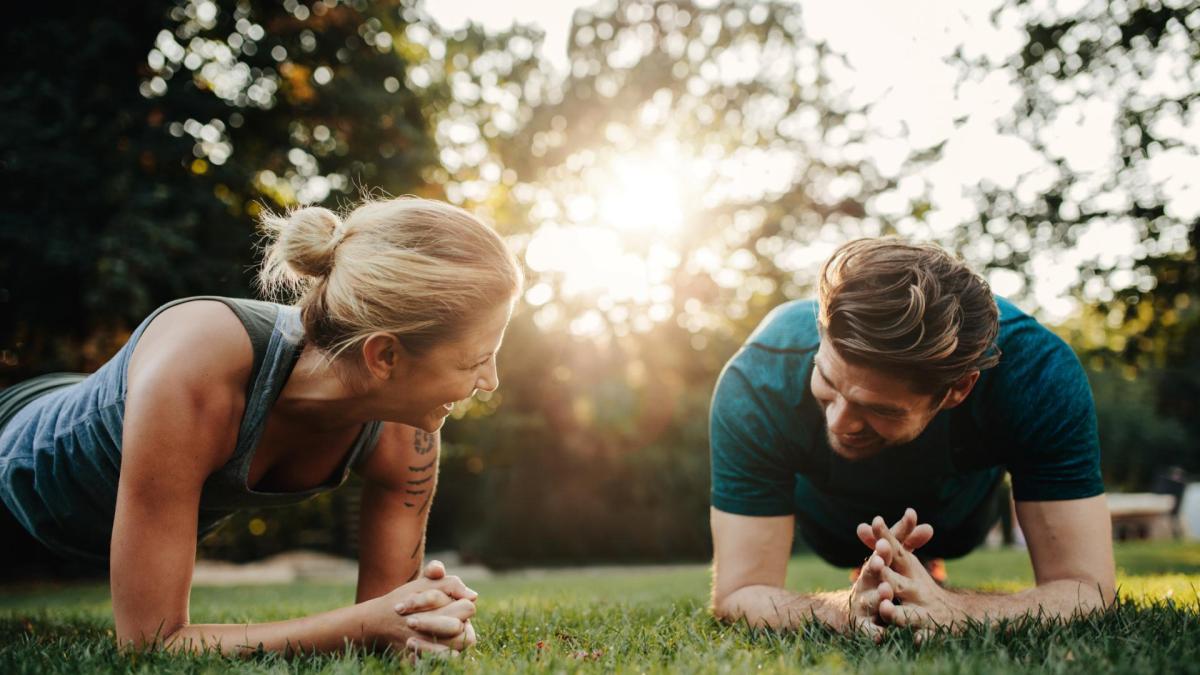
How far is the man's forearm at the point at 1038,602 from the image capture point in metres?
2.69

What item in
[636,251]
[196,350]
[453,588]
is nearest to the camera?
[453,588]

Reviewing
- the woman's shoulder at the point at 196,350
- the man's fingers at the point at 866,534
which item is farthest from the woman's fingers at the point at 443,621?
the man's fingers at the point at 866,534

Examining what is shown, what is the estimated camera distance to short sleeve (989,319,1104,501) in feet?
10.0

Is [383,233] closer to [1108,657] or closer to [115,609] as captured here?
[115,609]

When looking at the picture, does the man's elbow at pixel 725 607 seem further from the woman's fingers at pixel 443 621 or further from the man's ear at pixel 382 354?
the man's ear at pixel 382 354

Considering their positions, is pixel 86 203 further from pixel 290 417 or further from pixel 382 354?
pixel 382 354

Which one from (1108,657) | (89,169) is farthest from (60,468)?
(89,169)

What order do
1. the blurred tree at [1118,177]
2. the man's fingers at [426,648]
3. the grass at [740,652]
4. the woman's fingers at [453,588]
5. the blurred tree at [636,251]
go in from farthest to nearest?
the blurred tree at [636,251] < the blurred tree at [1118,177] < the woman's fingers at [453,588] < the man's fingers at [426,648] < the grass at [740,652]

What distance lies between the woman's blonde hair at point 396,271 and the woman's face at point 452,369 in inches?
1.5

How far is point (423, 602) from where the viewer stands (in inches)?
93.8

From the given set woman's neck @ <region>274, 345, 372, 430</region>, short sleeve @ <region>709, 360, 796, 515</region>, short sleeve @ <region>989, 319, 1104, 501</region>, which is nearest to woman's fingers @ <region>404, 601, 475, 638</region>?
woman's neck @ <region>274, 345, 372, 430</region>

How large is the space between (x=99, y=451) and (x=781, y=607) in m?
2.40

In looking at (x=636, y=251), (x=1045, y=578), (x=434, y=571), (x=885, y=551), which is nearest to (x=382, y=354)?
(x=434, y=571)

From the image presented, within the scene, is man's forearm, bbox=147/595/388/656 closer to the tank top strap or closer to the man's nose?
the tank top strap
